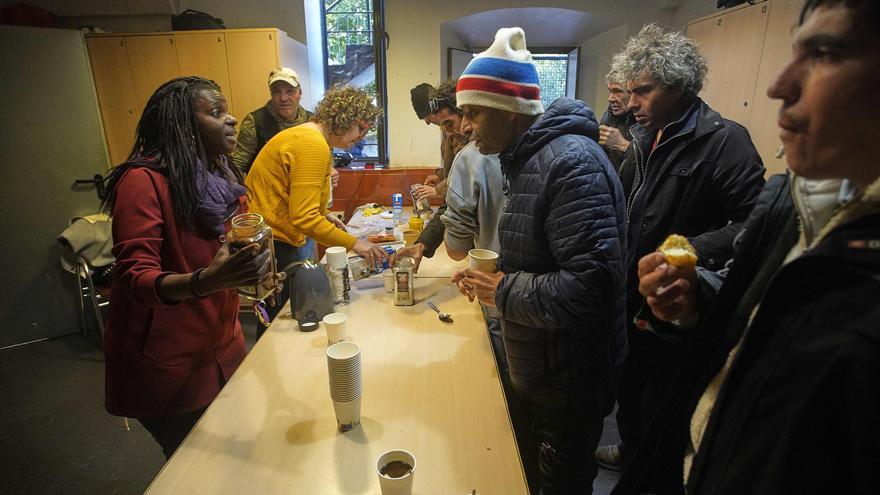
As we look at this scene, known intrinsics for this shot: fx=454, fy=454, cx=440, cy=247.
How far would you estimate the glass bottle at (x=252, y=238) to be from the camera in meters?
1.14

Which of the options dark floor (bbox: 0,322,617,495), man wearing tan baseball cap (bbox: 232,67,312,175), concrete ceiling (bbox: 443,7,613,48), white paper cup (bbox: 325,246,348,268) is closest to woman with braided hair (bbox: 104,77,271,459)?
white paper cup (bbox: 325,246,348,268)

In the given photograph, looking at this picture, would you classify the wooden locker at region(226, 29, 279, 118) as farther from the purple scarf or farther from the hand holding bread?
the hand holding bread

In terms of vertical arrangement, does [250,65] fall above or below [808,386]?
above

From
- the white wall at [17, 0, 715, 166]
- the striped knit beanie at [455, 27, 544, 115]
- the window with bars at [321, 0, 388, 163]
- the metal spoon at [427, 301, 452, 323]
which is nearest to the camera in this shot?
the striped knit beanie at [455, 27, 544, 115]

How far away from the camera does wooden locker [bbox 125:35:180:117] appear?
354 centimetres

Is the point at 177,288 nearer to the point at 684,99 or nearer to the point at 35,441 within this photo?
the point at 684,99

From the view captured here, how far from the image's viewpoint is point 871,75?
0.50m

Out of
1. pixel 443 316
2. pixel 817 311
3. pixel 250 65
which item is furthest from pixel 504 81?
pixel 250 65

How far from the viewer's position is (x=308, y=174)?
198 centimetres

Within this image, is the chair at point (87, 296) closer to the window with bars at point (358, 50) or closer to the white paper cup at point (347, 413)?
the window with bars at point (358, 50)

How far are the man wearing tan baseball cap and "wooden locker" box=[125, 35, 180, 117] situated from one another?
35.5 inches

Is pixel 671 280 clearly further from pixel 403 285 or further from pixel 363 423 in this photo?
pixel 403 285

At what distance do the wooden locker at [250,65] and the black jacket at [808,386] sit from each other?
3.66 metres

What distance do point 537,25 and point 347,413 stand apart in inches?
183
